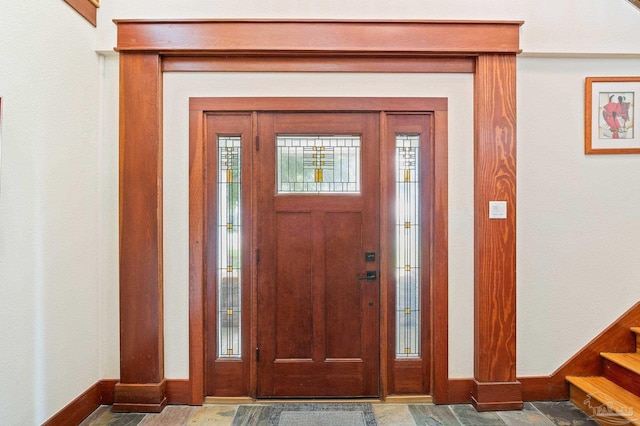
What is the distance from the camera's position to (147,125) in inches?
109

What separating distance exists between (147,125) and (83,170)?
1.73 ft

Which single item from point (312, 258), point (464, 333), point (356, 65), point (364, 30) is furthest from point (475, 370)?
point (364, 30)

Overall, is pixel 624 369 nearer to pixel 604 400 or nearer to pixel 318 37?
pixel 604 400

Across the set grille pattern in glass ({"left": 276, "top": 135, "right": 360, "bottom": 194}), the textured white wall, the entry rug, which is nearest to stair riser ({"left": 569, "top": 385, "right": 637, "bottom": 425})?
the textured white wall

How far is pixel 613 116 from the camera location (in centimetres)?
288

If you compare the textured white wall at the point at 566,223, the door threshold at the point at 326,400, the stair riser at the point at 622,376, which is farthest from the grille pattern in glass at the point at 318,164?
the stair riser at the point at 622,376

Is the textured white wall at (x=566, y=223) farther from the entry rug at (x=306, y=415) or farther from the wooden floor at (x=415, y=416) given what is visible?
the entry rug at (x=306, y=415)

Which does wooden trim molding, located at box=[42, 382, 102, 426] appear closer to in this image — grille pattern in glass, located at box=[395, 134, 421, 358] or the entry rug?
the entry rug

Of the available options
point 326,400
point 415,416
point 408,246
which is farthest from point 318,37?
point 415,416

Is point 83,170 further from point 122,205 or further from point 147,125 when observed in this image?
point 147,125

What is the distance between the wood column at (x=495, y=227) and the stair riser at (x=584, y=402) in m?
0.40

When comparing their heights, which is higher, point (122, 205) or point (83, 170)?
point (83, 170)

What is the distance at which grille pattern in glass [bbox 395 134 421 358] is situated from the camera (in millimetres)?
2887

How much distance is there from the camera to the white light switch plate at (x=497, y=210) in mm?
2791
